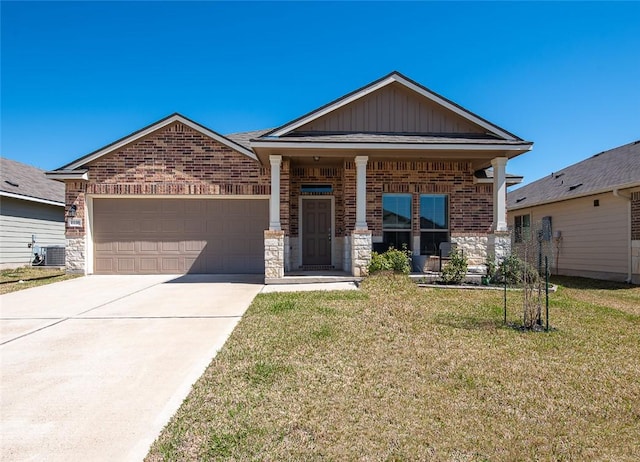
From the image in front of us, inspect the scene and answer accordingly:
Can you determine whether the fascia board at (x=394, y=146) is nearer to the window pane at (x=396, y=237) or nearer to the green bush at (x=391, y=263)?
the green bush at (x=391, y=263)

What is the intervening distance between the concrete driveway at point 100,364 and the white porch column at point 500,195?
6.82 metres

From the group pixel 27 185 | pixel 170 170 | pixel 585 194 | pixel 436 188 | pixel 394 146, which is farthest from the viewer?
pixel 27 185

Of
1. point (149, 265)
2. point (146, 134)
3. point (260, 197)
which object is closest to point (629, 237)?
point (260, 197)

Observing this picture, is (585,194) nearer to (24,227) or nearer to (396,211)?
(396,211)

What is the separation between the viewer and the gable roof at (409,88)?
421 inches

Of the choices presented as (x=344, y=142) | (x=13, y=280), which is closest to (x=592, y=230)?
(x=344, y=142)

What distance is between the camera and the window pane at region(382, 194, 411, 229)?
12.0 meters

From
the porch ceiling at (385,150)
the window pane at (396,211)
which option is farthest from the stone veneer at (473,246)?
the porch ceiling at (385,150)

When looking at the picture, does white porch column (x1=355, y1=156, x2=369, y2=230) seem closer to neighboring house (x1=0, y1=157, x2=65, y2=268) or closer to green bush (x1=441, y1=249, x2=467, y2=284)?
green bush (x1=441, y1=249, x2=467, y2=284)

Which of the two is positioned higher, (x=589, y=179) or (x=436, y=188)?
(x=589, y=179)

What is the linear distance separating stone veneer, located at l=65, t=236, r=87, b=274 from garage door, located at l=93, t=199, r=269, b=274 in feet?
1.27

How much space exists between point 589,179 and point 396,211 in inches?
321

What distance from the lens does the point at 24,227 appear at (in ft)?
51.1

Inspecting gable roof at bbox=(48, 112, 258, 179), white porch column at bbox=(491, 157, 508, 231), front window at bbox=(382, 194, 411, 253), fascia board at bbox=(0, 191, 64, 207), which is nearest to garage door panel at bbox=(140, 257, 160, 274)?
gable roof at bbox=(48, 112, 258, 179)
